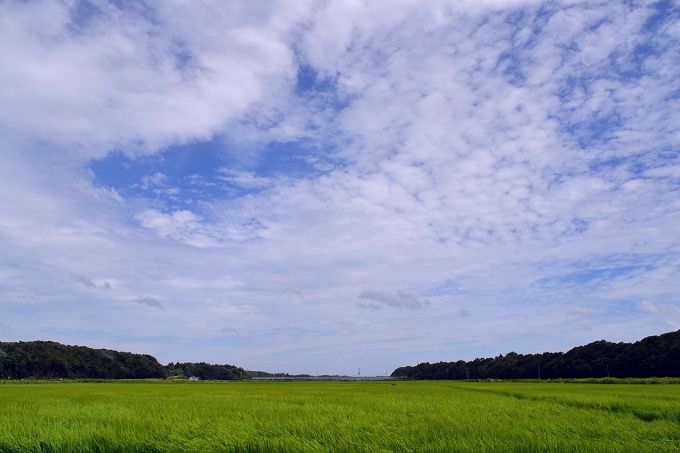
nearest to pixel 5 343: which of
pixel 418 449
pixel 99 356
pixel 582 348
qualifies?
pixel 99 356

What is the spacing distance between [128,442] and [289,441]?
3.00 meters

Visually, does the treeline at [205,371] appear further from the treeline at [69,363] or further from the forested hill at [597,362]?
the forested hill at [597,362]

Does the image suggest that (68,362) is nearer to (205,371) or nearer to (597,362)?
(205,371)

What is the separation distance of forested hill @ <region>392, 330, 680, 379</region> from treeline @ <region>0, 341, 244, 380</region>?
8286cm

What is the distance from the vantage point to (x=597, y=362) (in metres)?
84.8

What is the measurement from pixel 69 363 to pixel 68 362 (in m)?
0.30

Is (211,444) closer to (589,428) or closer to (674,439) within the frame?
(589,428)

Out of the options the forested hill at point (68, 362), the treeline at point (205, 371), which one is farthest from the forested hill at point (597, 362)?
the forested hill at point (68, 362)

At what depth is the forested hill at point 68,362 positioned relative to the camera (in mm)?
101062

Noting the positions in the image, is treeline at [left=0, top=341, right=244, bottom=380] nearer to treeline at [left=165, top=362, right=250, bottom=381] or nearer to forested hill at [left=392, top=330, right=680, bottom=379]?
treeline at [left=165, top=362, right=250, bottom=381]

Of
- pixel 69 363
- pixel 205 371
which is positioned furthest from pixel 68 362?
pixel 205 371

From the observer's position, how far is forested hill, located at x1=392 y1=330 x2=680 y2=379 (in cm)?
7212

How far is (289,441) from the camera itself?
7.96 meters

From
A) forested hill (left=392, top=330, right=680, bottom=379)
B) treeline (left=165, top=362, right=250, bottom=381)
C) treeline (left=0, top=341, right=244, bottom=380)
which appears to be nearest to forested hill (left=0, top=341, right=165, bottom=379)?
treeline (left=0, top=341, right=244, bottom=380)
